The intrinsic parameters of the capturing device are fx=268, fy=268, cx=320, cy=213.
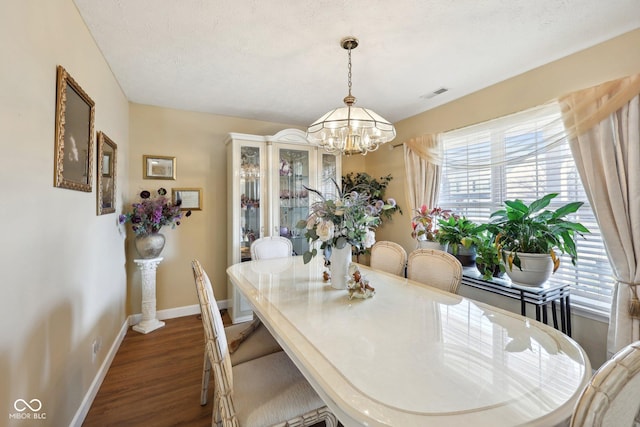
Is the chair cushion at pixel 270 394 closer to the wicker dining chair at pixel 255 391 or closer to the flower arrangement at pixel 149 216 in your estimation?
the wicker dining chair at pixel 255 391

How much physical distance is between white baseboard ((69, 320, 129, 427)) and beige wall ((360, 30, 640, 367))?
3.14m

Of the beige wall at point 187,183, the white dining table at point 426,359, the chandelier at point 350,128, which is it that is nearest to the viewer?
the white dining table at point 426,359

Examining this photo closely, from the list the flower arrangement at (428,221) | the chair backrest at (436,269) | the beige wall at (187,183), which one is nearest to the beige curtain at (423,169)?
the flower arrangement at (428,221)

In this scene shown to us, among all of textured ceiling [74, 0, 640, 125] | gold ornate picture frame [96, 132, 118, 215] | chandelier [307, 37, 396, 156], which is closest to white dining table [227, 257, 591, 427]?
chandelier [307, 37, 396, 156]

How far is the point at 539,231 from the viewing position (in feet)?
6.49

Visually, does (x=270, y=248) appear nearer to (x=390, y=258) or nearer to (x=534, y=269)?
(x=390, y=258)

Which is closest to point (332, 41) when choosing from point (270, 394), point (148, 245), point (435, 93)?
point (435, 93)

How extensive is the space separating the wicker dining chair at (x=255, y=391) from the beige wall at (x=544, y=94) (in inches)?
80.0

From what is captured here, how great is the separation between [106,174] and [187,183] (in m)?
1.08

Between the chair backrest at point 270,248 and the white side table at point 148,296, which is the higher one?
the chair backrest at point 270,248

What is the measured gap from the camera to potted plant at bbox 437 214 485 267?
255cm

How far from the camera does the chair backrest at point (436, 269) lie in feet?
5.56

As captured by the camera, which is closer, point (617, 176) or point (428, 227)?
point (617, 176)

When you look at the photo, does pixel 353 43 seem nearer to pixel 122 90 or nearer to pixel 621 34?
pixel 621 34
